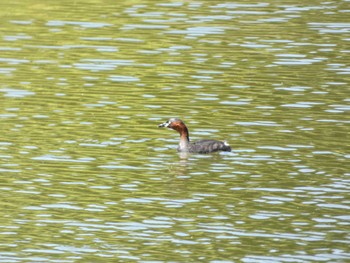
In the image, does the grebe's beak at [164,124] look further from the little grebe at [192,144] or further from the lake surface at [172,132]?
the lake surface at [172,132]

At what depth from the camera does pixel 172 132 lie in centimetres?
2402

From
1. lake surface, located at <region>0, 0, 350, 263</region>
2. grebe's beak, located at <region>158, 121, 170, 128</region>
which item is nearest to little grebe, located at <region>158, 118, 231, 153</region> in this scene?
grebe's beak, located at <region>158, 121, 170, 128</region>

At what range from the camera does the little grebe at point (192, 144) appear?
69.8 ft

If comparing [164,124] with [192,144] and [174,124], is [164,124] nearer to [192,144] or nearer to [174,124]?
[174,124]

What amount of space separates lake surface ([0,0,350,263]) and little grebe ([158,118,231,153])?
0.53 feet

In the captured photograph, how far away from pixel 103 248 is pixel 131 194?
9.41ft

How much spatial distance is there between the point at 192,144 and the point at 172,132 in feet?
6.99

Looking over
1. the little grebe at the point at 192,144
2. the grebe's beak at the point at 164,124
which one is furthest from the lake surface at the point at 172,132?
the grebe's beak at the point at 164,124

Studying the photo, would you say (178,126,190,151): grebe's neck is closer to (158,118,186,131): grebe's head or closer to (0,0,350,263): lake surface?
(158,118,186,131): grebe's head

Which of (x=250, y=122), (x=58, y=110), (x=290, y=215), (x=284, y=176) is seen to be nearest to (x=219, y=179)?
(x=284, y=176)

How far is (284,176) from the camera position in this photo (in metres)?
19.8

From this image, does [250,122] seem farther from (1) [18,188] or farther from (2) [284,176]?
(1) [18,188]

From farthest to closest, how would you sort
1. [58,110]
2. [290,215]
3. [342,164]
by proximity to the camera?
[58,110], [342,164], [290,215]

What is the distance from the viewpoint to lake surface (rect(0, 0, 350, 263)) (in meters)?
16.5
